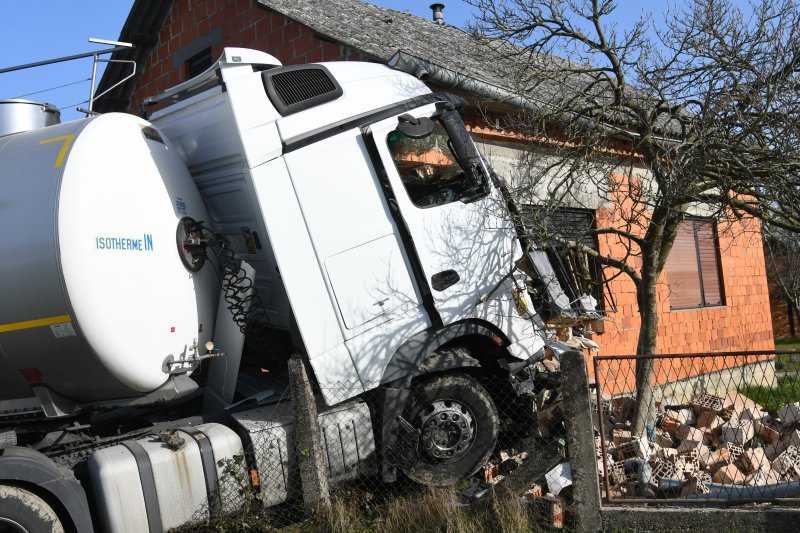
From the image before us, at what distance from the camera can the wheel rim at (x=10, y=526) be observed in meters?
4.50

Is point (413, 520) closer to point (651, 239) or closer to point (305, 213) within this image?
point (305, 213)

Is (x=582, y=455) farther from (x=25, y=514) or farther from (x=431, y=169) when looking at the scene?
(x=25, y=514)

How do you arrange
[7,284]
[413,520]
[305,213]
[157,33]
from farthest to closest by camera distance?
1. [157,33]
2. [305,213]
3. [413,520]
4. [7,284]

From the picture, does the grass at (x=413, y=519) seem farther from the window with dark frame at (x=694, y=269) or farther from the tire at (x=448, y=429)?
the window with dark frame at (x=694, y=269)

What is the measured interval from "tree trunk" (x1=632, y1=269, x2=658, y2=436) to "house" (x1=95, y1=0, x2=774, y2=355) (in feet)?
4.41

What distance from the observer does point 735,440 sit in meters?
6.54

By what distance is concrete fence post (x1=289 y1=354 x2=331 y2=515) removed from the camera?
17.7 feet

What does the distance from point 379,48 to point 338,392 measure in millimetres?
5444

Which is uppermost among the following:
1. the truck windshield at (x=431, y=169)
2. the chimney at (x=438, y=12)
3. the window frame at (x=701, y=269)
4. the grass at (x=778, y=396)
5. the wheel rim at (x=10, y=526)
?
the chimney at (x=438, y=12)

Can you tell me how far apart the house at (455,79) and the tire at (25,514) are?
5.40 m

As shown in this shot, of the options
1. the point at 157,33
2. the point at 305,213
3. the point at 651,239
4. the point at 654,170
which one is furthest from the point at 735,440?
the point at 157,33

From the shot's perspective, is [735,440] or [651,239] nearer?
[735,440]

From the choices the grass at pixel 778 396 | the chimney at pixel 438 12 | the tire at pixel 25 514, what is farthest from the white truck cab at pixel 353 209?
the chimney at pixel 438 12

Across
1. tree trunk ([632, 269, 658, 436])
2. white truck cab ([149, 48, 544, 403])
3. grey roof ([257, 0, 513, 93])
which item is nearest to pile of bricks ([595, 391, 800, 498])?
tree trunk ([632, 269, 658, 436])
